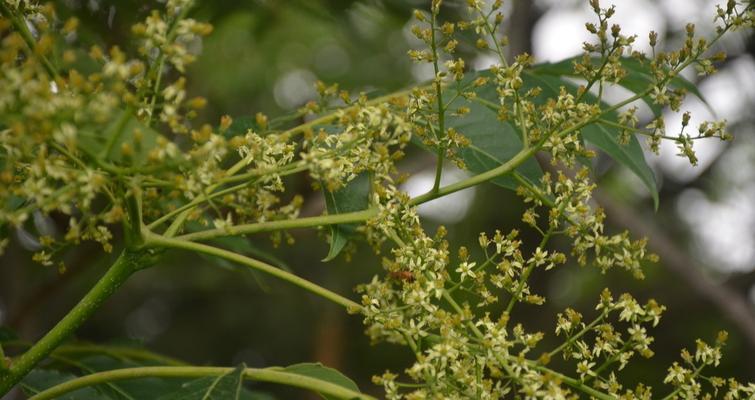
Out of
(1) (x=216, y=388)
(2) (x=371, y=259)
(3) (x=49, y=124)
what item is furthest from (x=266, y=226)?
(2) (x=371, y=259)

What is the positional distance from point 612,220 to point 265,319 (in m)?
4.25

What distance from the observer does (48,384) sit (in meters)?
1.43

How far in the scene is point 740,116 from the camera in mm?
5527

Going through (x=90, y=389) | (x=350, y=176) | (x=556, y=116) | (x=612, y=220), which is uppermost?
(x=612, y=220)

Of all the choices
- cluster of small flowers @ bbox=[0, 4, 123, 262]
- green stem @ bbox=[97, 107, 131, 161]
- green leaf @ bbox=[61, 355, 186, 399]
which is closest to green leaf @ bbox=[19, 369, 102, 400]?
green leaf @ bbox=[61, 355, 186, 399]

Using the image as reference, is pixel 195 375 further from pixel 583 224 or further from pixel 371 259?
pixel 371 259

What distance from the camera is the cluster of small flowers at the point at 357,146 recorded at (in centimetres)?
101

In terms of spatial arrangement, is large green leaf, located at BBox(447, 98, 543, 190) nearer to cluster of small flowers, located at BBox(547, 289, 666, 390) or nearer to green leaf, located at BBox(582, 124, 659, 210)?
green leaf, located at BBox(582, 124, 659, 210)

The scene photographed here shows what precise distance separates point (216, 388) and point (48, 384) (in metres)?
0.50

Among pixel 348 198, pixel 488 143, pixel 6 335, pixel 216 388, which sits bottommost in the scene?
pixel 216 388

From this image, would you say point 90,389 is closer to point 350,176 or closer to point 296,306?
point 350,176

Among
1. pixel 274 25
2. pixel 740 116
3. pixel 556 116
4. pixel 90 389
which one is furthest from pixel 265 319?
pixel 556 116

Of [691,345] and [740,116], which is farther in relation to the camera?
[691,345]

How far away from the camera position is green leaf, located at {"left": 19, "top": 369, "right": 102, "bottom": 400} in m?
1.40
